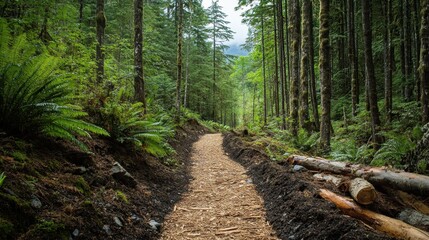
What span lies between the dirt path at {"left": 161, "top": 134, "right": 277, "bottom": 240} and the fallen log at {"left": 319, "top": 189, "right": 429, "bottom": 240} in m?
0.95

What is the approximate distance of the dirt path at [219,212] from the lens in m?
3.33

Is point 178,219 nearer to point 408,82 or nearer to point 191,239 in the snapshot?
point 191,239

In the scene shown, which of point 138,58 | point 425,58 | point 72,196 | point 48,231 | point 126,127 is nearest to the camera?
point 48,231

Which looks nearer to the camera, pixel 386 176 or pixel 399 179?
pixel 399 179

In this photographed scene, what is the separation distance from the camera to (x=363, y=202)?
3008 mm

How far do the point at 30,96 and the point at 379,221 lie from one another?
4.48m

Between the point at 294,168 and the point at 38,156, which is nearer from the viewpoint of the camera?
the point at 38,156

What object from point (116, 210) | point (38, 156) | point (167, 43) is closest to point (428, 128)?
point (116, 210)

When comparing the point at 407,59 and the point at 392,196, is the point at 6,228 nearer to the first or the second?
the point at 392,196

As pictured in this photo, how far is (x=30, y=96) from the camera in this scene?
3.25 metres

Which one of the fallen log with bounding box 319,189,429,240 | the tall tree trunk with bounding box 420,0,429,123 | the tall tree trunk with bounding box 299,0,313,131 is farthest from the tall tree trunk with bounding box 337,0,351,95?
the fallen log with bounding box 319,189,429,240

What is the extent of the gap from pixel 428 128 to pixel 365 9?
20.0 feet

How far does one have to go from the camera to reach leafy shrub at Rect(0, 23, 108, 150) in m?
3.10

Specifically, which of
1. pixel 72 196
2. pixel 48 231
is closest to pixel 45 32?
pixel 72 196
